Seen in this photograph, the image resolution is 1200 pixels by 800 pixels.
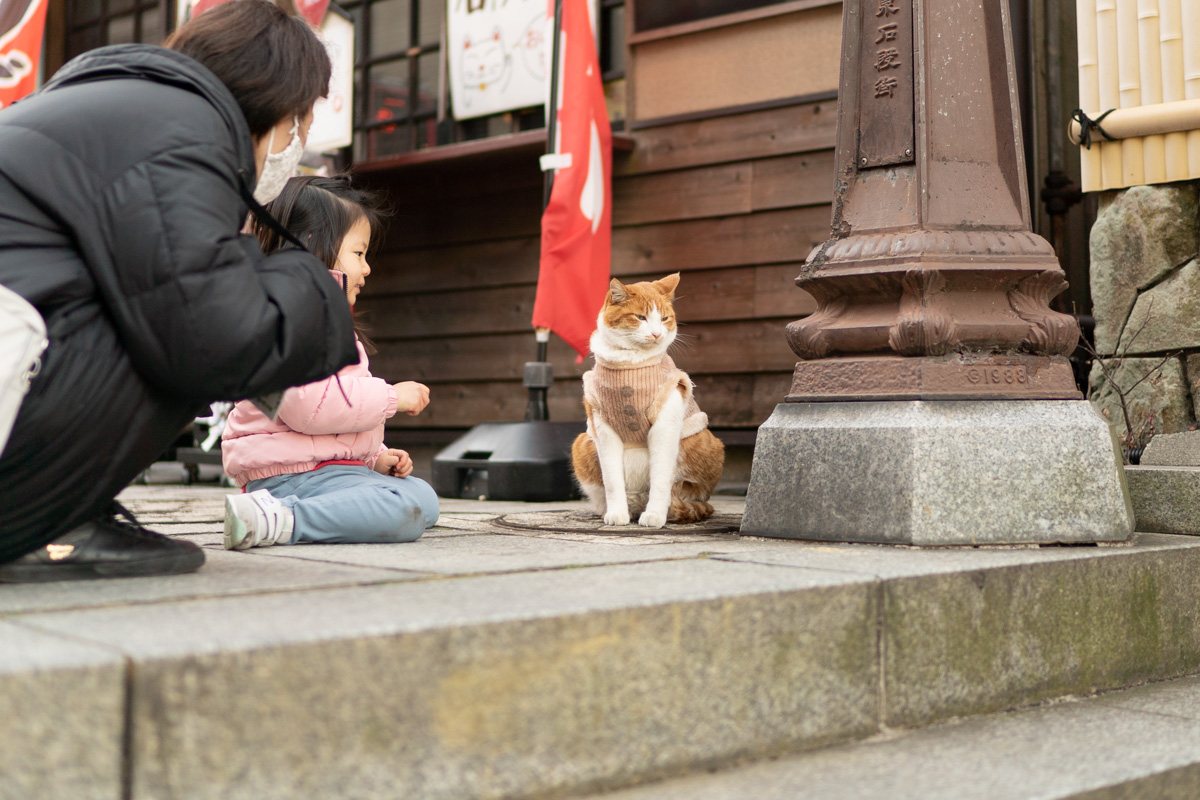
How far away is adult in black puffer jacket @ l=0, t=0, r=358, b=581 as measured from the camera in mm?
1578

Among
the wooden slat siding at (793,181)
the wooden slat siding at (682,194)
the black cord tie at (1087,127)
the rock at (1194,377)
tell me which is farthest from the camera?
the wooden slat siding at (682,194)

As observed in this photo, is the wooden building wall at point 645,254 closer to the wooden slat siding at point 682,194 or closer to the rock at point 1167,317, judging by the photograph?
the wooden slat siding at point 682,194

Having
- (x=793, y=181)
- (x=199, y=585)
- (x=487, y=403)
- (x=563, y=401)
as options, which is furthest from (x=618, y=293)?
(x=487, y=403)

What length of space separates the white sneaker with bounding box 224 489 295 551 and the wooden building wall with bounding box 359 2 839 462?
10.4 feet

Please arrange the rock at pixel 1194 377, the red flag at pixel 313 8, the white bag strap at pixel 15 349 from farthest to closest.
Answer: the red flag at pixel 313 8 → the rock at pixel 1194 377 → the white bag strap at pixel 15 349

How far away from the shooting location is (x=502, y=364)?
638 cm

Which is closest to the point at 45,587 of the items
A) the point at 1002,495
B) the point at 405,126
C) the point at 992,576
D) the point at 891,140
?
the point at 992,576

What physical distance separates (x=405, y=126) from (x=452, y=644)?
19.6 ft

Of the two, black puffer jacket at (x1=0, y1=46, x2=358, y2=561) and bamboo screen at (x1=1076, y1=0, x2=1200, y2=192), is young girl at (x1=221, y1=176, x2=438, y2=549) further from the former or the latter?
bamboo screen at (x1=1076, y1=0, x2=1200, y2=192)

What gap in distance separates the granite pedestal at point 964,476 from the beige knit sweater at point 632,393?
2.13 ft

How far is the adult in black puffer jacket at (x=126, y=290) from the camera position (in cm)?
158

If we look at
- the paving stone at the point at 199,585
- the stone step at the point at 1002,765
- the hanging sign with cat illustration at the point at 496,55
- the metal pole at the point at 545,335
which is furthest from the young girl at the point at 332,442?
the hanging sign with cat illustration at the point at 496,55

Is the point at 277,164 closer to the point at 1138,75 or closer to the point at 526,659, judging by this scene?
the point at 526,659

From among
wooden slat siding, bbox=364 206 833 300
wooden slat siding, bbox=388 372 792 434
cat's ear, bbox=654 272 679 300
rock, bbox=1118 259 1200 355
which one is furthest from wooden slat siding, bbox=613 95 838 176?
cat's ear, bbox=654 272 679 300
